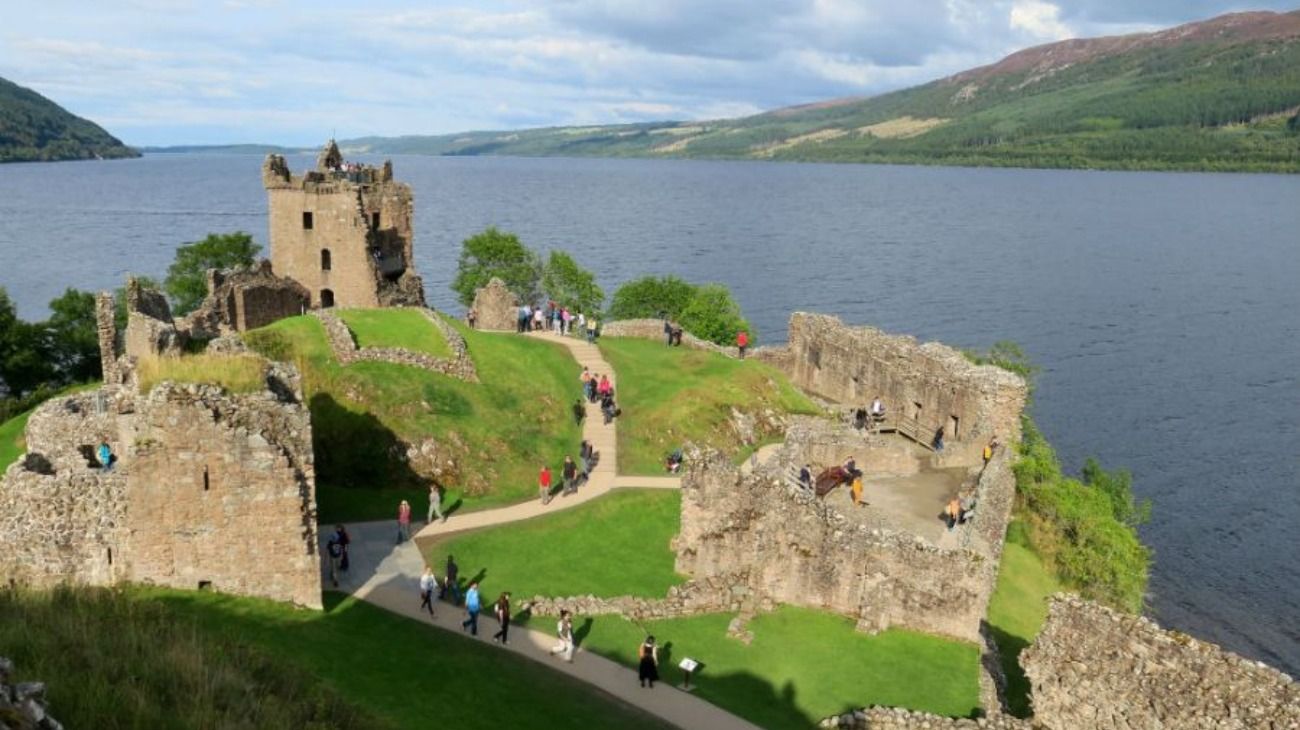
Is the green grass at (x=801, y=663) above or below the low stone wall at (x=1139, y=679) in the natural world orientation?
below

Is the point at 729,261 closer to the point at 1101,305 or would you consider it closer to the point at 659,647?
the point at 1101,305

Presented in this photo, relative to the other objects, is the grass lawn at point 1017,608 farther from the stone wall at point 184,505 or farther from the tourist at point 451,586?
the stone wall at point 184,505

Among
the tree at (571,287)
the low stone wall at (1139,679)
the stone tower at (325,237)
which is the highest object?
the stone tower at (325,237)

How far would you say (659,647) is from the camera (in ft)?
82.3

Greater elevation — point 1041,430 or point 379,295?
point 379,295

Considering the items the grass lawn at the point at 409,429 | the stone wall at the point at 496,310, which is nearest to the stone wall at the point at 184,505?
the grass lawn at the point at 409,429

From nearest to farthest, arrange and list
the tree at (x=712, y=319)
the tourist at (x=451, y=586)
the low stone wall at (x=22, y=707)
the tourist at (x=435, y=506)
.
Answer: the low stone wall at (x=22, y=707) < the tourist at (x=451, y=586) < the tourist at (x=435, y=506) < the tree at (x=712, y=319)

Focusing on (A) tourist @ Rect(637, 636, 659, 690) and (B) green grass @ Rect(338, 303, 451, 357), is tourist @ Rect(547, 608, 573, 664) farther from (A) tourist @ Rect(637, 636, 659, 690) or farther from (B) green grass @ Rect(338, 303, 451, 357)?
(B) green grass @ Rect(338, 303, 451, 357)

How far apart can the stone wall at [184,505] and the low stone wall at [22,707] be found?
1378cm

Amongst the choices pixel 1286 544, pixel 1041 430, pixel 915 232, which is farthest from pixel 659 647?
pixel 915 232

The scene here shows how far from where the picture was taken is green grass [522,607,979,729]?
23359mm

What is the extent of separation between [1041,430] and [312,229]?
168 ft

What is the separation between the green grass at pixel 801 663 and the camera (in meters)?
23.4

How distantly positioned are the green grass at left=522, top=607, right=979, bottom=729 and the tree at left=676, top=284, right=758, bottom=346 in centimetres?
4119
